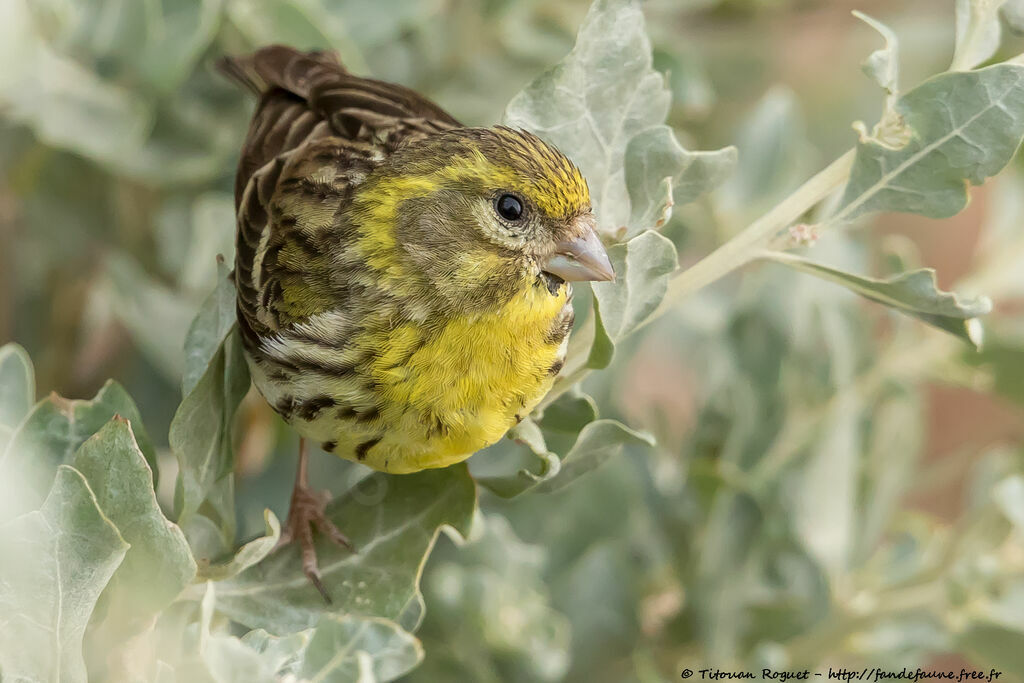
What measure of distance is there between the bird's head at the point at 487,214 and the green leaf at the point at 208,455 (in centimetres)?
20

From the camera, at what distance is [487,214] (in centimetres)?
104

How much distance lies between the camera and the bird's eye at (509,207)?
1025 millimetres

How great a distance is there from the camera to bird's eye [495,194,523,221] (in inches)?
40.4

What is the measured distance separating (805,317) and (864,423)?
0.56 feet

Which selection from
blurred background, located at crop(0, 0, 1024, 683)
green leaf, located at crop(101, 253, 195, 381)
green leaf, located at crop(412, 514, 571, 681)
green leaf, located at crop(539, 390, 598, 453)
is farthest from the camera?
green leaf, located at crop(101, 253, 195, 381)

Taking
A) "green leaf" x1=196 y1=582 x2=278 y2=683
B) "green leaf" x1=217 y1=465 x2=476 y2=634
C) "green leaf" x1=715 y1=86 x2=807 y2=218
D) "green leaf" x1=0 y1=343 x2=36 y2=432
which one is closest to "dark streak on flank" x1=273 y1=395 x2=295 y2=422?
"green leaf" x1=217 y1=465 x2=476 y2=634

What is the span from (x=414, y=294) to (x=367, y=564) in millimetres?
261

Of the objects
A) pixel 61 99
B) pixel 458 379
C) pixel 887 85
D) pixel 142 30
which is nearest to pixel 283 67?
pixel 142 30

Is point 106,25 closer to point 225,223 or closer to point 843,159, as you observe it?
point 225,223

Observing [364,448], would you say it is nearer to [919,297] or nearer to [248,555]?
[248,555]

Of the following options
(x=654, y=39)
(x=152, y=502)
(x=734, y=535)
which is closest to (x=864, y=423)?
(x=734, y=535)

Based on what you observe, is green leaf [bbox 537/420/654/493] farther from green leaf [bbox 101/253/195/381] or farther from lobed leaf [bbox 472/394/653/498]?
green leaf [bbox 101/253/195/381]

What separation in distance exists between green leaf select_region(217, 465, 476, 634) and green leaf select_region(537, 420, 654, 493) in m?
0.08

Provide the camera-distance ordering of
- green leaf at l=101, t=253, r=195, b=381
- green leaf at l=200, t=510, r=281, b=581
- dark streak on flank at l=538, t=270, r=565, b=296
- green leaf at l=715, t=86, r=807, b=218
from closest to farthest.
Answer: green leaf at l=200, t=510, r=281, b=581, dark streak on flank at l=538, t=270, r=565, b=296, green leaf at l=101, t=253, r=195, b=381, green leaf at l=715, t=86, r=807, b=218
